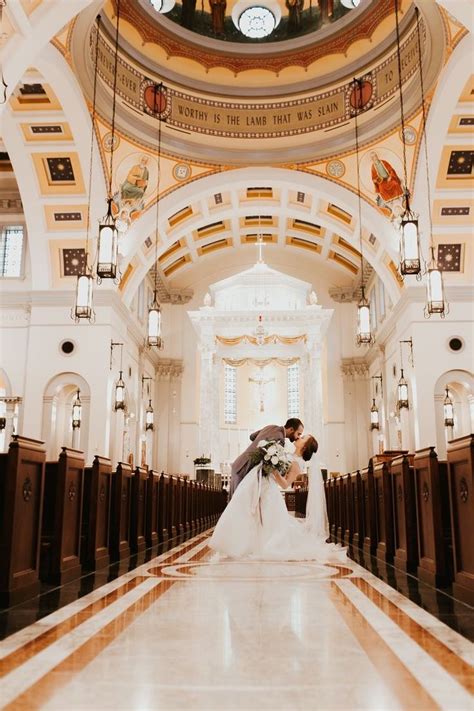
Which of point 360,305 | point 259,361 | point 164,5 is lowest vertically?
point 360,305

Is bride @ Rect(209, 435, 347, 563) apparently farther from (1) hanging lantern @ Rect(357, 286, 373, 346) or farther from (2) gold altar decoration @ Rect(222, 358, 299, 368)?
(2) gold altar decoration @ Rect(222, 358, 299, 368)

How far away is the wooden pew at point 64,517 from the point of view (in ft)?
17.9

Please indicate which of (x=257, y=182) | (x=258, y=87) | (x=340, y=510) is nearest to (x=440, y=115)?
(x=258, y=87)

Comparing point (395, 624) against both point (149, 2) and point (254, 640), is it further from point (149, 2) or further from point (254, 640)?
point (149, 2)

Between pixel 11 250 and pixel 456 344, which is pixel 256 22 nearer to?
pixel 11 250

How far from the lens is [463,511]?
484cm

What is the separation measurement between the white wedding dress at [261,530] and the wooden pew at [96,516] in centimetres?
134

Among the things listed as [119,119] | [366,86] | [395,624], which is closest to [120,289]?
[119,119]

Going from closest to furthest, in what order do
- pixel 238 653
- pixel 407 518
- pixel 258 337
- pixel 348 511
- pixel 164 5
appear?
pixel 238 653 < pixel 407 518 < pixel 348 511 < pixel 164 5 < pixel 258 337

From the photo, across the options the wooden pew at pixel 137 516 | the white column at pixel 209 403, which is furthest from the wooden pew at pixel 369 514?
the white column at pixel 209 403

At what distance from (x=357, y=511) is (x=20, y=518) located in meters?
6.32

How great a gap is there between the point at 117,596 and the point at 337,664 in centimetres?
233

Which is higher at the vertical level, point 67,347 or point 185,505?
point 67,347

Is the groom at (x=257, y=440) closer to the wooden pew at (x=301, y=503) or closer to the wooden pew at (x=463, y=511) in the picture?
the wooden pew at (x=463, y=511)
